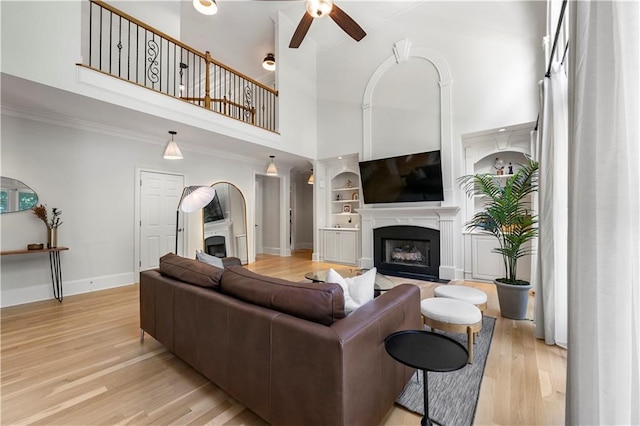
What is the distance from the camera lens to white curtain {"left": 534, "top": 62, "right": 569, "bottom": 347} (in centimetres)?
235

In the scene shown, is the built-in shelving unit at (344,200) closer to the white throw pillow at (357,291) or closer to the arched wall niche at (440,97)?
the arched wall niche at (440,97)

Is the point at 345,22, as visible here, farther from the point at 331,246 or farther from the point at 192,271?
the point at 331,246

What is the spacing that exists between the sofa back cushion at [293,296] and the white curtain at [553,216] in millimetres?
2260

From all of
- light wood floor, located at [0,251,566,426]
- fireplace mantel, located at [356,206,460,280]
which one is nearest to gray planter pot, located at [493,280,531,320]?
light wood floor, located at [0,251,566,426]

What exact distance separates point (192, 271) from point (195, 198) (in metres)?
1.28

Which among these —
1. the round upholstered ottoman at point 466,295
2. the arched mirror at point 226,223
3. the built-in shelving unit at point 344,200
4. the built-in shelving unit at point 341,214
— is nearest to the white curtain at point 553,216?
the round upholstered ottoman at point 466,295

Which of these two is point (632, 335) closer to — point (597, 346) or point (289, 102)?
Result: point (597, 346)

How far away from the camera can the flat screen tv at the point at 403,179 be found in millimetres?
4816

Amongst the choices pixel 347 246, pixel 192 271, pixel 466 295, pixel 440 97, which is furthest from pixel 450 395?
pixel 440 97

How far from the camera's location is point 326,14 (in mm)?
3412

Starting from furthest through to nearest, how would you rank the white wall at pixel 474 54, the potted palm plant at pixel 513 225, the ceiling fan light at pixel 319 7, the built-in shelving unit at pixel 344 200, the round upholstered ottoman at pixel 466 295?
the built-in shelving unit at pixel 344 200 → the white wall at pixel 474 54 → the ceiling fan light at pixel 319 7 → the potted palm plant at pixel 513 225 → the round upholstered ottoman at pixel 466 295

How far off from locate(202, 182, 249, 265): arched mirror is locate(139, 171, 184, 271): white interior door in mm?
683

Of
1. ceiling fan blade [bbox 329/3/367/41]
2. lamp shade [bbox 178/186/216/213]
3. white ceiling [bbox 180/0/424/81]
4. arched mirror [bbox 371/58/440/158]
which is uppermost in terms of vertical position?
white ceiling [bbox 180/0/424/81]

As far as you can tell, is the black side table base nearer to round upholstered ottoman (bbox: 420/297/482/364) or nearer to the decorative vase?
the decorative vase
